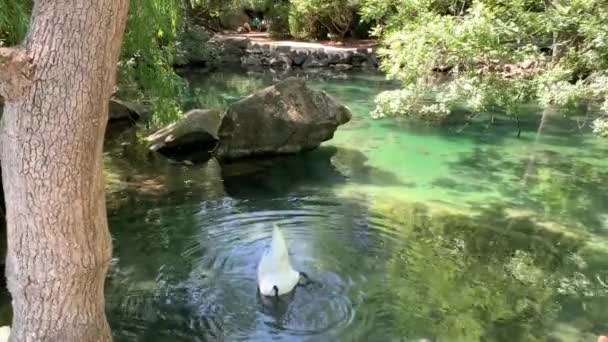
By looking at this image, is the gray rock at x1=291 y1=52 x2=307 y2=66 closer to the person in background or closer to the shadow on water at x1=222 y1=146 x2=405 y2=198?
the person in background

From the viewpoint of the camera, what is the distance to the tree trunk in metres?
2.85

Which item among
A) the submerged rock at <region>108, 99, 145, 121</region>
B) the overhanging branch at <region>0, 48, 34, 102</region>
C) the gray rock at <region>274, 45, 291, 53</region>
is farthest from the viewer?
the gray rock at <region>274, 45, 291, 53</region>

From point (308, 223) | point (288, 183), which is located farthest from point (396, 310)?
point (288, 183)

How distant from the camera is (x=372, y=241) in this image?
6.74 m

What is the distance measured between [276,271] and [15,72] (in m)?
3.07

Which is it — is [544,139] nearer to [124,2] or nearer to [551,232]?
[551,232]

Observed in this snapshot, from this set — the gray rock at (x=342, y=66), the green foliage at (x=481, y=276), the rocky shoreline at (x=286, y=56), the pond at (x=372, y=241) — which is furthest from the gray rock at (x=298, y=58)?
the green foliage at (x=481, y=276)

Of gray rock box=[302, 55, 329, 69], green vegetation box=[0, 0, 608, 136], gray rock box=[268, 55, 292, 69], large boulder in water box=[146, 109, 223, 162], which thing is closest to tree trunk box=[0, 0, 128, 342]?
green vegetation box=[0, 0, 608, 136]

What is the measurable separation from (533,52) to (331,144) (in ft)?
17.6

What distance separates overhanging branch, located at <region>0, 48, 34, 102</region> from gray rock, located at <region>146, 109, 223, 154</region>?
296 inches

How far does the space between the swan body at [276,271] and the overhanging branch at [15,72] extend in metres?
2.80

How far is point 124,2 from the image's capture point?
2.96 m

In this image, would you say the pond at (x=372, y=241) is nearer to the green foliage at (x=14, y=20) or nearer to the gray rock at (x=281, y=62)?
the green foliage at (x=14, y=20)

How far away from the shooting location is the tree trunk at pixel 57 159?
2846 millimetres
